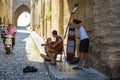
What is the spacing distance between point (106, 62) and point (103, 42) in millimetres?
552

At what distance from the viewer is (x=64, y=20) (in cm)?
1448

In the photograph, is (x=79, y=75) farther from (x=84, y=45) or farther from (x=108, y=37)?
(x=108, y=37)

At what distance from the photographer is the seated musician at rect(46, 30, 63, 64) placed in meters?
10.1

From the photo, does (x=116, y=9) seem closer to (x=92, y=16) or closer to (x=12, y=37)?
(x=92, y=16)

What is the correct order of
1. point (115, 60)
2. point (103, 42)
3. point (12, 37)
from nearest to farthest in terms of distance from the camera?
point (115, 60) < point (103, 42) < point (12, 37)

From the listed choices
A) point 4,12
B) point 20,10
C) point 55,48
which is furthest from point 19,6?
point 55,48

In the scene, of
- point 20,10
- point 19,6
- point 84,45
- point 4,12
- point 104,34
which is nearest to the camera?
point 104,34

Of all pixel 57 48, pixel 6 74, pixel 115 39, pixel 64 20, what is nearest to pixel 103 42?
pixel 115 39

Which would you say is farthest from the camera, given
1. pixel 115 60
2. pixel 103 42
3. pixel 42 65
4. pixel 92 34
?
pixel 42 65

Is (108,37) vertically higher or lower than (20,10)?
lower

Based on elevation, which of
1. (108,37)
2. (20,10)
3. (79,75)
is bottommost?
(79,75)

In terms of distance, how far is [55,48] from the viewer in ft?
33.9

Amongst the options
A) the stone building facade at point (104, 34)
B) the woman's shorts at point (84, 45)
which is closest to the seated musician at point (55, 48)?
the stone building facade at point (104, 34)

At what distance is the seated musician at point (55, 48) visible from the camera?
33.2 ft
